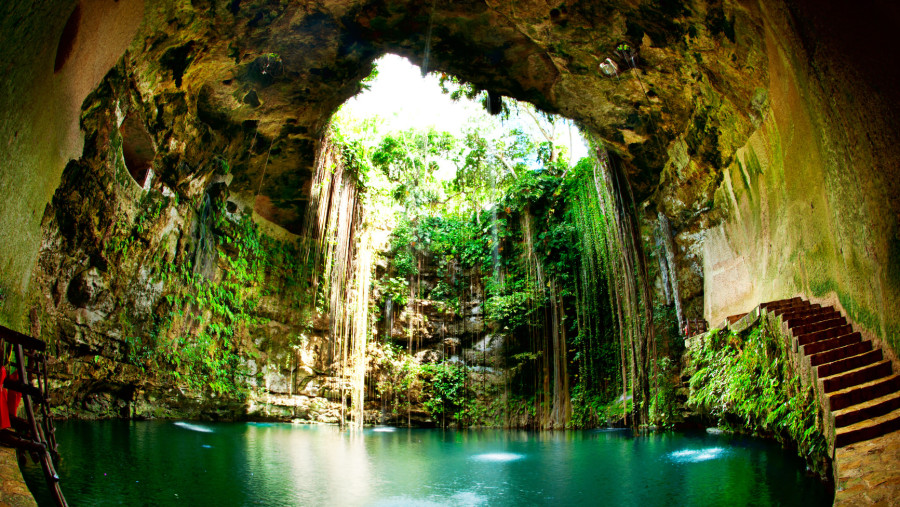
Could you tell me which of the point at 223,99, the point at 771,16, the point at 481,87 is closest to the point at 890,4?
the point at 771,16

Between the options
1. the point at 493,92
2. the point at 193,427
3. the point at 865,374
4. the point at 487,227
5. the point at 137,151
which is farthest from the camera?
the point at 487,227

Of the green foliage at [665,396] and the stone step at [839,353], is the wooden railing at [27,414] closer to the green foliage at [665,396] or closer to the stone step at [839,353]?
the stone step at [839,353]

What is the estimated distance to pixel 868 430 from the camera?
118 inches

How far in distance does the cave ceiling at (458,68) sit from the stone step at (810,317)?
7.65 feet

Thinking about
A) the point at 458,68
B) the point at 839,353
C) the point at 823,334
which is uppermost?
the point at 458,68

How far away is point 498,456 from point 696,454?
224 centimetres

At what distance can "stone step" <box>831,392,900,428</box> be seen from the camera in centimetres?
313

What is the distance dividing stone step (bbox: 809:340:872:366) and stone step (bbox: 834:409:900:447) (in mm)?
791

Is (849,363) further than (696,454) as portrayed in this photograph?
No

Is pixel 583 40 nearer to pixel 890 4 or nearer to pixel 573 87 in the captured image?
pixel 573 87

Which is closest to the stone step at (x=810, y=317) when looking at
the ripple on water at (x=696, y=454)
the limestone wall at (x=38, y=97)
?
the ripple on water at (x=696, y=454)

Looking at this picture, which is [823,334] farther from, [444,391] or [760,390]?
[444,391]

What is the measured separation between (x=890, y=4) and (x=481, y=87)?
555 centimetres

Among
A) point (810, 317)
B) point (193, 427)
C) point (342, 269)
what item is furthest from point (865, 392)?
point (342, 269)
